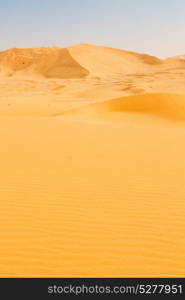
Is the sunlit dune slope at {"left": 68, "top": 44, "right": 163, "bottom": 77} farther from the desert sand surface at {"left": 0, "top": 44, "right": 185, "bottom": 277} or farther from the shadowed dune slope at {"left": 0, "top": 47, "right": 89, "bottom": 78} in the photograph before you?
the desert sand surface at {"left": 0, "top": 44, "right": 185, "bottom": 277}

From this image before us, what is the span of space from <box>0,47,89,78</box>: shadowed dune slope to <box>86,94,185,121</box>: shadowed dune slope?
34.1 m

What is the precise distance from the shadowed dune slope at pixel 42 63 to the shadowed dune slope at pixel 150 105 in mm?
34127

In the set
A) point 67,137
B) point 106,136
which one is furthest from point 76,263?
point 106,136

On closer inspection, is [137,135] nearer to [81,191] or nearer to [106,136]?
[106,136]

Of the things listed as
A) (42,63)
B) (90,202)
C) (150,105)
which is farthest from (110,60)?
(90,202)

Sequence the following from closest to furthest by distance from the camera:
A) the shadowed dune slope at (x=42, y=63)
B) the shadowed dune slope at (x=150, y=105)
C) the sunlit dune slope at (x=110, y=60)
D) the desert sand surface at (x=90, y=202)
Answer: the desert sand surface at (x=90, y=202) → the shadowed dune slope at (x=150, y=105) → the shadowed dune slope at (x=42, y=63) → the sunlit dune slope at (x=110, y=60)

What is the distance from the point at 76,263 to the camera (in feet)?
10.5

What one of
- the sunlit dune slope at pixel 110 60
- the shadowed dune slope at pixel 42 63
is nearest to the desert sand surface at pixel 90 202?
the shadowed dune slope at pixel 42 63

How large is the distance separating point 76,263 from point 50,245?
0.38 meters

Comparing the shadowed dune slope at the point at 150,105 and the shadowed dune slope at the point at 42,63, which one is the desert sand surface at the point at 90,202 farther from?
the shadowed dune slope at the point at 42,63

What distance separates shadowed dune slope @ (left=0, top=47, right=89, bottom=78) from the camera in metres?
53.9

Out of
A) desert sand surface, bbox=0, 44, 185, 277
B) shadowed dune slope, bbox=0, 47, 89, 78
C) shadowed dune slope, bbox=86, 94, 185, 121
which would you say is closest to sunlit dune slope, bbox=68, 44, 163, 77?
shadowed dune slope, bbox=0, 47, 89, 78

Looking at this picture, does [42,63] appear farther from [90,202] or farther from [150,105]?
[90,202]

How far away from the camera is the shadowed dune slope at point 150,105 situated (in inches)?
677
